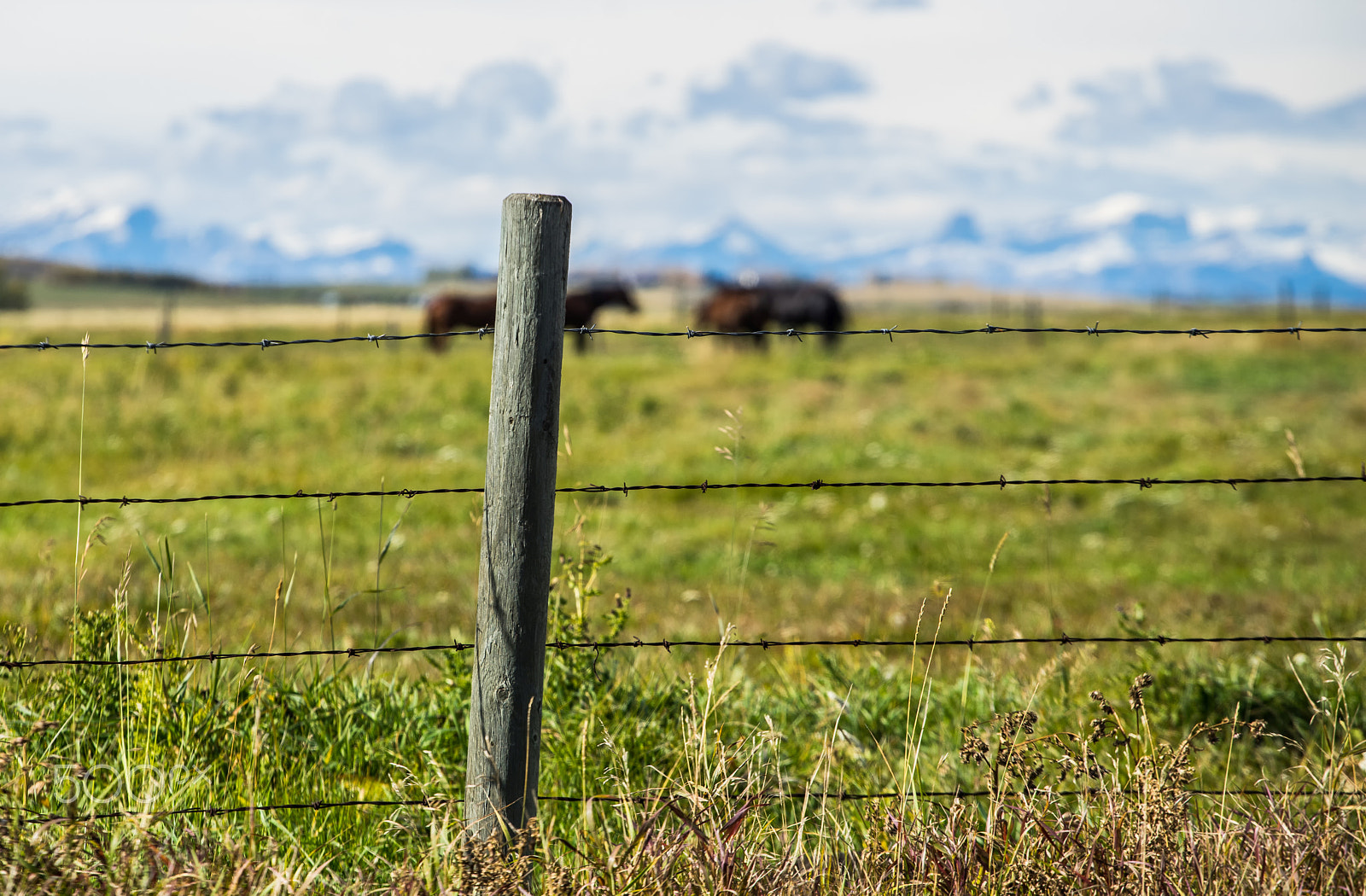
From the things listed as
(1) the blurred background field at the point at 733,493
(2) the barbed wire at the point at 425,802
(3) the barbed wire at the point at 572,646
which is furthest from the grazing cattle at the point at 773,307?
(2) the barbed wire at the point at 425,802

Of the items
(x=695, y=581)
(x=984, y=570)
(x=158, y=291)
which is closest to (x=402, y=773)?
(x=695, y=581)

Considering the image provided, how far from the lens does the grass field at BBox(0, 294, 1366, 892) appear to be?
3232 mm

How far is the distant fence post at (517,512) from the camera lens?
265cm

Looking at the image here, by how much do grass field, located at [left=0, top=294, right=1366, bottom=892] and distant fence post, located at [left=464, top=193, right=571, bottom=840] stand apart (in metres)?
0.25

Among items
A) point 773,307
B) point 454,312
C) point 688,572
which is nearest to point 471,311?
point 454,312

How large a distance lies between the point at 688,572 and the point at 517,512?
602cm

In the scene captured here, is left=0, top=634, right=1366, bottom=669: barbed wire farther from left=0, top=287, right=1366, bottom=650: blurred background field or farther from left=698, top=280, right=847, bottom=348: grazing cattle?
left=698, top=280, right=847, bottom=348: grazing cattle

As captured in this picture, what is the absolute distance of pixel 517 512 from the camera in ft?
8.72

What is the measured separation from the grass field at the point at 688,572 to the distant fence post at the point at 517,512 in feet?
0.82

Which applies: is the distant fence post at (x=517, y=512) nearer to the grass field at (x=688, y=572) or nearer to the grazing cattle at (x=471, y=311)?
the grass field at (x=688, y=572)

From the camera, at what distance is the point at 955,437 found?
14.2 m

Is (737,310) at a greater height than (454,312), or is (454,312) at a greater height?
(737,310)

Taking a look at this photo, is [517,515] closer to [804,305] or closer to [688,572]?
[688,572]

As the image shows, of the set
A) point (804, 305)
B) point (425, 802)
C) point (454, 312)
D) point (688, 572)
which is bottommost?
point (688, 572)
